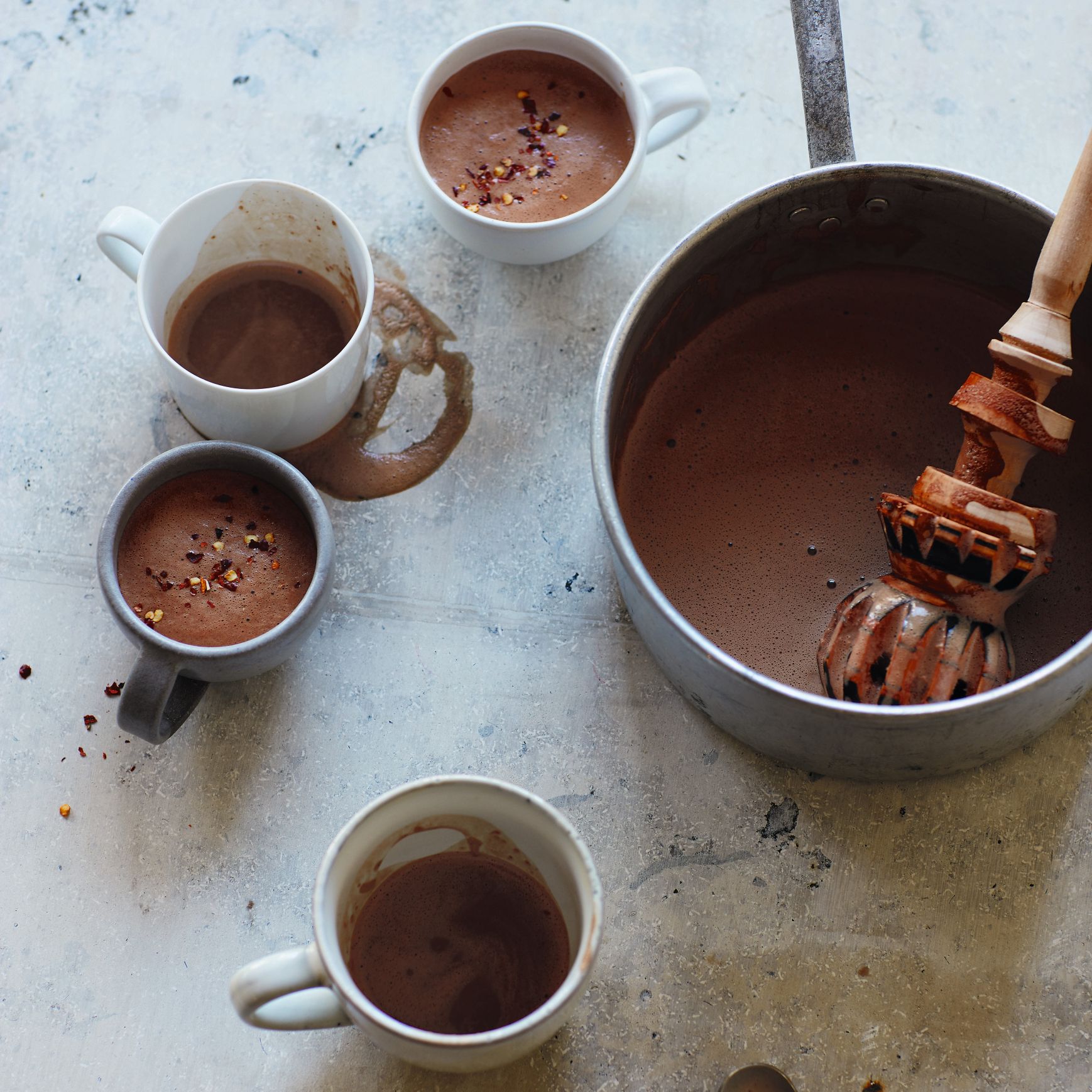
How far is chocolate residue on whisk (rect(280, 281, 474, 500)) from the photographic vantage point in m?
0.87

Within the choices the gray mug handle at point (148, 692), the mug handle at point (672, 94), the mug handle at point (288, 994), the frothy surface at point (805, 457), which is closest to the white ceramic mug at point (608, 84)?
the mug handle at point (672, 94)

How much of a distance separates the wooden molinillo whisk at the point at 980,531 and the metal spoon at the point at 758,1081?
25 centimetres

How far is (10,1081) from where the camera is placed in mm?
764

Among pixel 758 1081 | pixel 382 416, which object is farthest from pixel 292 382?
pixel 758 1081

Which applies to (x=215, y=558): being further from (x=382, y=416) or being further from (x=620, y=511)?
(x=620, y=511)

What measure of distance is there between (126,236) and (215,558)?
24 centimetres

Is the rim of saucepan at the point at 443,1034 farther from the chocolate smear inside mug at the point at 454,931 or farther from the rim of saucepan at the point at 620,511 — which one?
the rim of saucepan at the point at 620,511

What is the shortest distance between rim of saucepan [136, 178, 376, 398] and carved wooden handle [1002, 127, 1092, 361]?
418 millimetres

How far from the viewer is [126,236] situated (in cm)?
82

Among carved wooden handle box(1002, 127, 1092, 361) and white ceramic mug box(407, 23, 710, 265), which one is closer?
carved wooden handle box(1002, 127, 1092, 361)

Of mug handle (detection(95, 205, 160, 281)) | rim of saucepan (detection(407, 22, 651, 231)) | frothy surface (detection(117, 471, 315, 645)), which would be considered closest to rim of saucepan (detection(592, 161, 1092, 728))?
rim of saucepan (detection(407, 22, 651, 231))

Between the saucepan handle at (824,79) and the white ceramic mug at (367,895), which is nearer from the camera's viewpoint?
the white ceramic mug at (367,895)

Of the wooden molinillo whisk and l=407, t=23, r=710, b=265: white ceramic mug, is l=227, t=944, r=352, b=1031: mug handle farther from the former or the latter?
l=407, t=23, r=710, b=265: white ceramic mug

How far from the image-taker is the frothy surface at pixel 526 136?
2.86 ft
